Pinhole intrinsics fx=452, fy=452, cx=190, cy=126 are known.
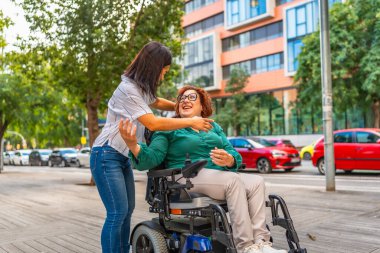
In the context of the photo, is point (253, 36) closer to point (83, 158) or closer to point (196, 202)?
point (83, 158)

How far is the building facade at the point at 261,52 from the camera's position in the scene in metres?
36.7

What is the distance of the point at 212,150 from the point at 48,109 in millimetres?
22916

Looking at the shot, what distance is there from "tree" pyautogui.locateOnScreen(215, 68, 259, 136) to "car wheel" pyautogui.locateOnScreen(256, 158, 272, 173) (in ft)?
65.9

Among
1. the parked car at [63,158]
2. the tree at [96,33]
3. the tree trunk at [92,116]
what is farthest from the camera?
the parked car at [63,158]

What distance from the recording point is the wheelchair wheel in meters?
3.52

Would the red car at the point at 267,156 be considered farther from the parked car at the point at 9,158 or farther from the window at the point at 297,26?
the parked car at the point at 9,158

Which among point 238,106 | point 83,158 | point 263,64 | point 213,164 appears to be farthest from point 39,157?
point 213,164

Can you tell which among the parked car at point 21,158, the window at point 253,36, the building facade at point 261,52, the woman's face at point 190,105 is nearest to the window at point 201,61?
the building facade at point 261,52

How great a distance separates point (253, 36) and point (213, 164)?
131 ft

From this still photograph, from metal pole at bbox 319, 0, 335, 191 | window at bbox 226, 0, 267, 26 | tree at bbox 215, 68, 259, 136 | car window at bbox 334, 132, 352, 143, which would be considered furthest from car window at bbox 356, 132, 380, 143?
window at bbox 226, 0, 267, 26

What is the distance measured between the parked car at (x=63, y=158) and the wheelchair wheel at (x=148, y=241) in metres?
30.8

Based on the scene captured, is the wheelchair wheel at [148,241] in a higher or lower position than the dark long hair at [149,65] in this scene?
lower

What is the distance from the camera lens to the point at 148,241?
12.2 feet

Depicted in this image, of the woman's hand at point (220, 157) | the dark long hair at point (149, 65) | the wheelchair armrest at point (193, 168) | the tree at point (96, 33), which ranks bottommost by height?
the wheelchair armrest at point (193, 168)
